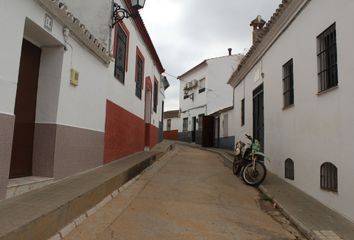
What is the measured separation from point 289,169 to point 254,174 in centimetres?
82

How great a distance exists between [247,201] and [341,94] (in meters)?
2.63

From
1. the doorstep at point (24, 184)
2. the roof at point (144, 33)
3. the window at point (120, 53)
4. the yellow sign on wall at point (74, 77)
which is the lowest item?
the doorstep at point (24, 184)

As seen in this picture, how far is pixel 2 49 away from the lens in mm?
3971

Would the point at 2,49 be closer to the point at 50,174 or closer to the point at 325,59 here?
the point at 50,174

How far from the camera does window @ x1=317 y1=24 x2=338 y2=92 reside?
563 cm

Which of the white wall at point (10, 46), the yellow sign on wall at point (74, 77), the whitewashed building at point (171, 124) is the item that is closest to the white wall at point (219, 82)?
the whitewashed building at point (171, 124)

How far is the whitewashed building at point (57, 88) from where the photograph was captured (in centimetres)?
414

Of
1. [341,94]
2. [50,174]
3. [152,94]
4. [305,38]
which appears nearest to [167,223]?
[50,174]

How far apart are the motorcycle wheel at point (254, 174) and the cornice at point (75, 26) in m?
4.29

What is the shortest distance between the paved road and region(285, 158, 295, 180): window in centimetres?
100

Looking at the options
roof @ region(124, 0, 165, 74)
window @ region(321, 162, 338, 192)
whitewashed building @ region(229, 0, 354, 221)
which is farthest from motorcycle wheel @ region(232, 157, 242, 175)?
roof @ region(124, 0, 165, 74)

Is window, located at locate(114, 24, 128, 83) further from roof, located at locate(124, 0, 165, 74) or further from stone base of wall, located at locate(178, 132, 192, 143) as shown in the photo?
stone base of wall, located at locate(178, 132, 192, 143)

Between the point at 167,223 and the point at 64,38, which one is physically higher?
the point at 64,38

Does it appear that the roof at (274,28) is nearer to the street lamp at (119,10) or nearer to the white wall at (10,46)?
the street lamp at (119,10)
